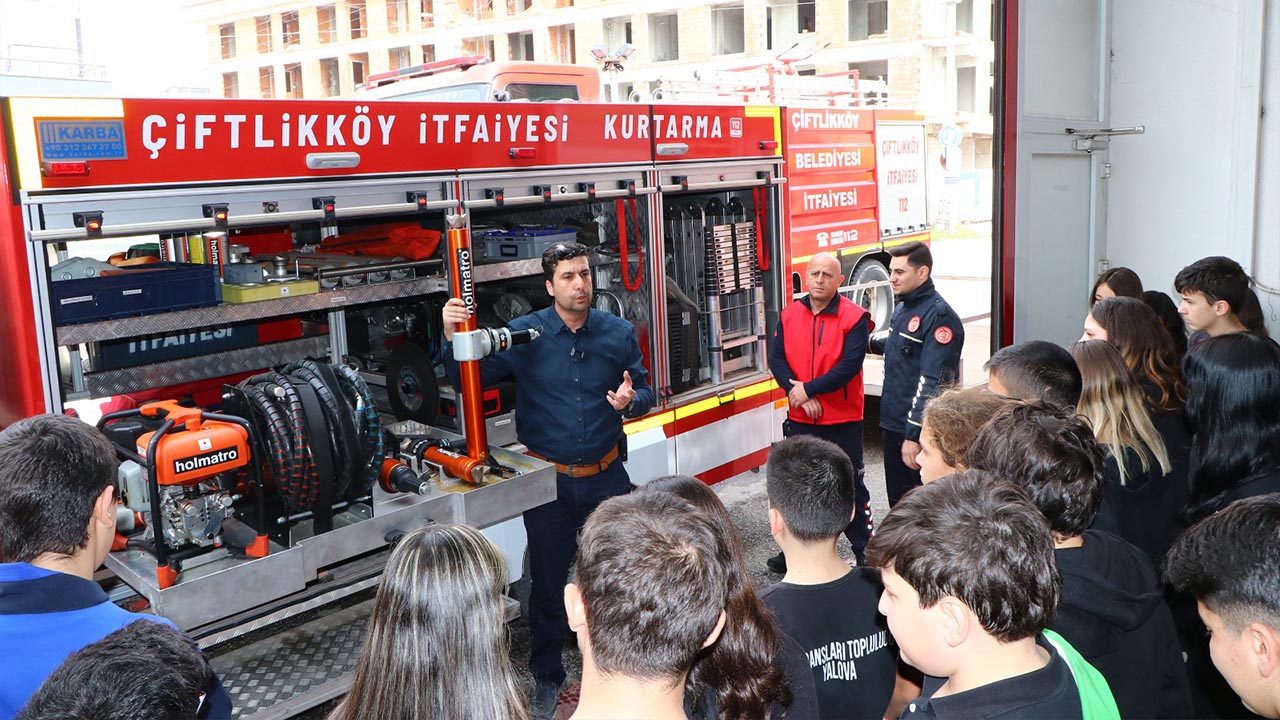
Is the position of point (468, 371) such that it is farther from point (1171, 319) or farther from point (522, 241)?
point (1171, 319)

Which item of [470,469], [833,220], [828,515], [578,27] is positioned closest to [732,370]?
[833,220]

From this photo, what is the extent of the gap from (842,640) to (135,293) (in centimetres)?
281

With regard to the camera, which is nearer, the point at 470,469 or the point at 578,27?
the point at 470,469

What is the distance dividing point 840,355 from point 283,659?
321 centimetres

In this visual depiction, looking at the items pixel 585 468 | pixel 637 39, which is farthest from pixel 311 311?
pixel 637 39

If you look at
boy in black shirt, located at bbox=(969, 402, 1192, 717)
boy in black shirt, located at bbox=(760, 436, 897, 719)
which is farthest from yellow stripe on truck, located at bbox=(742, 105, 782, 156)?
boy in black shirt, located at bbox=(969, 402, 1192, 717)

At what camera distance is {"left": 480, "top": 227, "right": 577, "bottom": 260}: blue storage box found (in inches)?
195

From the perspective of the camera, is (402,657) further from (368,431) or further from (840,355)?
(840,355)

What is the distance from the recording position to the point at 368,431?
140 inches

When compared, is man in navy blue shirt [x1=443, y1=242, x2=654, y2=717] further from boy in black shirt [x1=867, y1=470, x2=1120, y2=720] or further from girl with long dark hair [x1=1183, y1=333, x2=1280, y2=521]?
boy in black shirt [x1=867, y1=470, x2=1120, y2=720]

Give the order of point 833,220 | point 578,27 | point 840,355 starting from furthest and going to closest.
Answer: point 578,27 → point 833,220 → point 840,355

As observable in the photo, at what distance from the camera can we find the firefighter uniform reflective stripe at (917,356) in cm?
505

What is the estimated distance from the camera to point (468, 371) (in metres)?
3.88

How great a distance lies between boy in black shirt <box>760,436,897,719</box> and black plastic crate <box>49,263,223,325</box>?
2.45m
